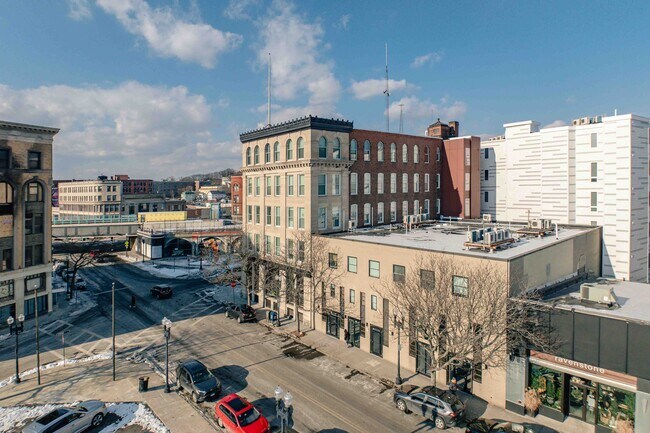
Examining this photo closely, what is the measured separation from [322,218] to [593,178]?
33.5 m

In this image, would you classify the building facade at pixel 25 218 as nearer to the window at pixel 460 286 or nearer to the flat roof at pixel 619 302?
the window at pixel 460 286

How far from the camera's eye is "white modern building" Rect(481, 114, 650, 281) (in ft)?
140

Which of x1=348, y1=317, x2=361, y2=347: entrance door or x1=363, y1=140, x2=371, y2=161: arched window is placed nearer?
x1=348, y1=317, x2=361, y2=347: entrance door

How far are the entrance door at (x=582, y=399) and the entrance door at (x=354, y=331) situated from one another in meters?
16.9

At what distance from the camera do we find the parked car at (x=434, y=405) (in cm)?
2294

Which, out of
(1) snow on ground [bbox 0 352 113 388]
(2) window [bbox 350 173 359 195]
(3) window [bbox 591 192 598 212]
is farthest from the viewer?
(2) window [bbox 350 173 359 195]

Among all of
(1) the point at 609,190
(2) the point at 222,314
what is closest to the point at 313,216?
(2) the point at 222,314

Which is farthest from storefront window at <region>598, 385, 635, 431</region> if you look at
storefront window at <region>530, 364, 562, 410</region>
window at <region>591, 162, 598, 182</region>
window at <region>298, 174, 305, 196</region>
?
window at <region>591, 162, 598, 182</region>

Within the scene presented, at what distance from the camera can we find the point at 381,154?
48.8 metres

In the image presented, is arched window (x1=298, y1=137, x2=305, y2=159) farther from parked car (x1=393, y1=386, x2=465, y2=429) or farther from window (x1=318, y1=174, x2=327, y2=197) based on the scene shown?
parked car (x1=393, y1=386, x2=465, y2=429)

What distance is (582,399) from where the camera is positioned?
23.6 metres

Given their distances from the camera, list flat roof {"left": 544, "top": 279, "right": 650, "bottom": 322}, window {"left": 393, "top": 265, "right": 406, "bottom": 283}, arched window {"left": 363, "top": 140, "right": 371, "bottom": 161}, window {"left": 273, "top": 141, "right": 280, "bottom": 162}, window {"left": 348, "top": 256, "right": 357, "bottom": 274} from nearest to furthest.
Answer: flat roof {"left": 544, "top": 279, "right": 650, "bottom": 322}
window {"left": 393, "top": 265, "right": 406, "bottom": 283}
window {"left": 348, "top": 256, "right": 357, "bottom": 274}
window {"left": 273, "top": 141, "right": 280, "bottom": 162}
arched window {"left": 363, "top": 140, "right": 371, "bottom": 161}

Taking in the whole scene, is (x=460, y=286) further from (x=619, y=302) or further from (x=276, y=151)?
(x=276, y=151)

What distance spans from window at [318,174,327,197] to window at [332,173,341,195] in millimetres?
1280
